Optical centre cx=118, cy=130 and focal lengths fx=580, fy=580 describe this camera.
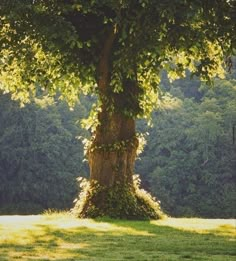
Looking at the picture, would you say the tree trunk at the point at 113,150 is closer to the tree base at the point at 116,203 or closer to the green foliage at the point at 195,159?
Answer: the tree base at the point at 116,203

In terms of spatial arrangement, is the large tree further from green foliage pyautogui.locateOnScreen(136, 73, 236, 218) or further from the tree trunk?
green foliage pyautogui.locateOnScreen(136, 73, 236, 218)

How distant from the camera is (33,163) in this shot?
5956 cm

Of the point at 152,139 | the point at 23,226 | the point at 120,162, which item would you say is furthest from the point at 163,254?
the point at 152,139

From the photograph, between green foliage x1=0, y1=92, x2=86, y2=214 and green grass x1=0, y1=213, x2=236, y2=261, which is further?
green foliage x1=0, y1=92, x2=86, y2=214

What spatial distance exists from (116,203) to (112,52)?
4.77 meters

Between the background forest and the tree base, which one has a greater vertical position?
the background forest

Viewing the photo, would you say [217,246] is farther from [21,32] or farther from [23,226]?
[21,32]

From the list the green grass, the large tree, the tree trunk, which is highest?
the large tree

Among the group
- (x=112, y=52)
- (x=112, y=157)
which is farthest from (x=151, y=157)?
(x=112, y=52)

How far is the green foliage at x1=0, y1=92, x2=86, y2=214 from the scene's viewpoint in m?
59.1

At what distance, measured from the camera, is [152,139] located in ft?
221

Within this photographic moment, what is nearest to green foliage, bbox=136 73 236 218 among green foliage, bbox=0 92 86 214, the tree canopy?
green foliage, bbox=0 92 86 214

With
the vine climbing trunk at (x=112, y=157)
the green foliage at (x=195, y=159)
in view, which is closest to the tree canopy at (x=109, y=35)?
the vine climbing trunk at (x=112, y=157)

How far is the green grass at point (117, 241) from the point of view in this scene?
9.33m
